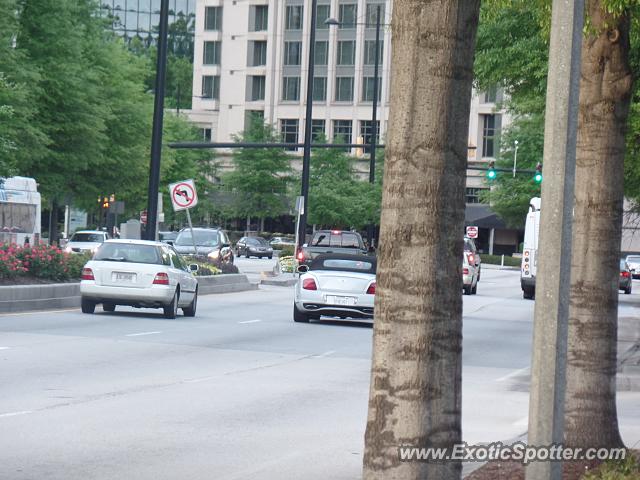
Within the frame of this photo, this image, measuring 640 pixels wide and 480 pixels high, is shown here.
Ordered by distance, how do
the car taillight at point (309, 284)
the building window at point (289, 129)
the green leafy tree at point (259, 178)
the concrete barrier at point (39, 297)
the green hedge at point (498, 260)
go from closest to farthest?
the concrete barrier at point (39, 297) → the car taillight at point (309, 284) → the green hedge at point (498, 260) → the green leafy tree at point (259, 178) → the building window at point (289, 129)

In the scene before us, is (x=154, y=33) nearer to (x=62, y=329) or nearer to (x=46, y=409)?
(x=62, y=329)

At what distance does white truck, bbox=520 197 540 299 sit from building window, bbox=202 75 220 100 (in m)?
70.0

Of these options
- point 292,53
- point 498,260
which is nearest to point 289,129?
point 292,53

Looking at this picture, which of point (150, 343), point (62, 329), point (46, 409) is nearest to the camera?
point (46, 409)

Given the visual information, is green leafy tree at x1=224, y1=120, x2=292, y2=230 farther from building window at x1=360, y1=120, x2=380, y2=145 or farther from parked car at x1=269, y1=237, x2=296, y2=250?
building window at x1=360, y1=120, x2=380, y2=145

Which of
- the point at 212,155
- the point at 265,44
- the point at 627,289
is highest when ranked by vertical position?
the point at 265,44

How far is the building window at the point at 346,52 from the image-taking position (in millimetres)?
108375

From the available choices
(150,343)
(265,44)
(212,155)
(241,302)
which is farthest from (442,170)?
(265,44)

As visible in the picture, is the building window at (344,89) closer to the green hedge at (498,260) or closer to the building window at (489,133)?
the building window at (489,133)

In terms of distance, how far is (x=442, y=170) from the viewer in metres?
6.83

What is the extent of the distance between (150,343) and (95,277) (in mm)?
6216

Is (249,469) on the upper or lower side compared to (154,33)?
lower

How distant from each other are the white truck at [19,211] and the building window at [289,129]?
208 feet

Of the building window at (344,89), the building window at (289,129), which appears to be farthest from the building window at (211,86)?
the building window at (344,89)
